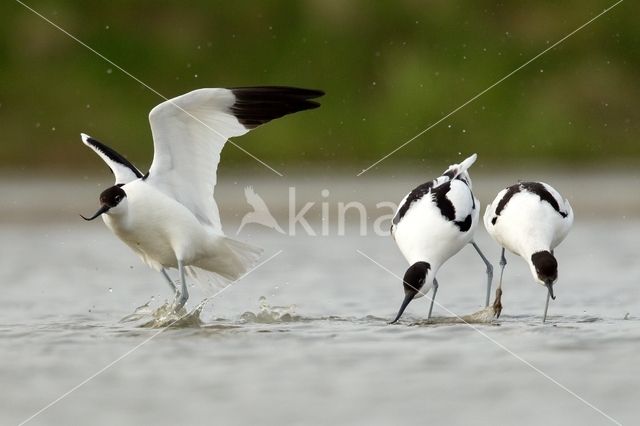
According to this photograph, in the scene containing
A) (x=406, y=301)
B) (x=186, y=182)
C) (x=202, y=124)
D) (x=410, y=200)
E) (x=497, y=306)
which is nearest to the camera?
(x=406, y=301)

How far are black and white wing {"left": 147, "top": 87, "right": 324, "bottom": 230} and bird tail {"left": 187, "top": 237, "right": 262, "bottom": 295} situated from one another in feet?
1.34

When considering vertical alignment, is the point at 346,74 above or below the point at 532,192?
above

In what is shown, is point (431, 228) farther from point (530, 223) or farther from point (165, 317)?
point (165, 317)

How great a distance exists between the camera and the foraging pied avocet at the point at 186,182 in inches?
330

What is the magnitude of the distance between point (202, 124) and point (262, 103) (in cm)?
39

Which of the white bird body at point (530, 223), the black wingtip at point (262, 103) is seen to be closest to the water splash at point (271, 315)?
the black wingtip at point (262, 103)

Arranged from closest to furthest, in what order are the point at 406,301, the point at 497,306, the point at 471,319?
the point at 406,301, the point at 471,319, the point at 497,306

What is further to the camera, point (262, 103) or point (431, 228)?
point (262, 103)

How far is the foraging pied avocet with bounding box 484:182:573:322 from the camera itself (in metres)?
8.23

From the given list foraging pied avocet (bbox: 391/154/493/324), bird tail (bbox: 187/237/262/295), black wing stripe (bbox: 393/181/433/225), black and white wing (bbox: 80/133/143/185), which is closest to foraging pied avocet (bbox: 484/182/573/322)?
foraging pied avocet (bbox: 391/154/493/324)

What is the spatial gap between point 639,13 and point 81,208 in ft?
32.3

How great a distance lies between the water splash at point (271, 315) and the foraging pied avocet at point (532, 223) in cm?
126

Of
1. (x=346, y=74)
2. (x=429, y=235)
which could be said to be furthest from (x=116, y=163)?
(x=346, y=74)

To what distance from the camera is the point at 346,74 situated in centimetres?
2153
